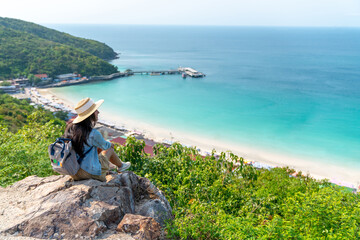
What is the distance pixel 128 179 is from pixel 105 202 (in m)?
0.73

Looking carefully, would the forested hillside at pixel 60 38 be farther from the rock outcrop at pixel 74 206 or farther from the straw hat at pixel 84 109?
the straw hat at pixel 84 109

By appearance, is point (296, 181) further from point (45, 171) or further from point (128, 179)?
point (45, 171)

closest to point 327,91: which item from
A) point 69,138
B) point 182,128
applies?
point 182,128

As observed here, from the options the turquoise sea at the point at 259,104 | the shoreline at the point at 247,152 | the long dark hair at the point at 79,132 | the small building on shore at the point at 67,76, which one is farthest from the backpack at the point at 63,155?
the small building on shore at the point at 67,76

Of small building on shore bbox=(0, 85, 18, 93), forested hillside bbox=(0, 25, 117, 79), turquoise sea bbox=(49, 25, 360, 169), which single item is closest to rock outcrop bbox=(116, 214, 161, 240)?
turquoise sea bbox=(49, 25, 360, 169)

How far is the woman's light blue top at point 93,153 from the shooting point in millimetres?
3803

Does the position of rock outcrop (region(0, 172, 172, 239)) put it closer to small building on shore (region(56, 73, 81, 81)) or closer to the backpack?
the backpack

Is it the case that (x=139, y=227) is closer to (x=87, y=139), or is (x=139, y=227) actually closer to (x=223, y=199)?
(x=87, y=139)

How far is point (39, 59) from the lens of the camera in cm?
5391

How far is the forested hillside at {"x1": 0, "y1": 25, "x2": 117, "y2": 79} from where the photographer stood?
50031 millimetres

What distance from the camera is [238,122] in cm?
3238

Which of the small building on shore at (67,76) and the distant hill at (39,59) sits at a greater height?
the distant hill at (39,59)

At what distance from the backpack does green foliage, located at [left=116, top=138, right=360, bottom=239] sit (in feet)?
5.45

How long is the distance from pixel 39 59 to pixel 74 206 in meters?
59.0
